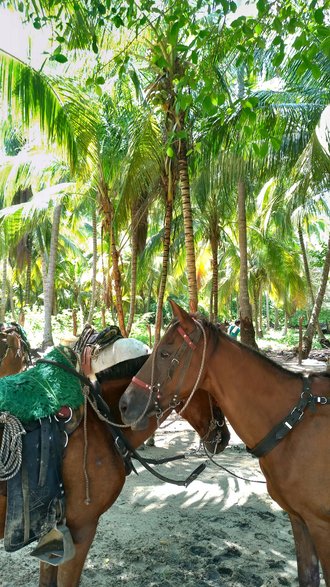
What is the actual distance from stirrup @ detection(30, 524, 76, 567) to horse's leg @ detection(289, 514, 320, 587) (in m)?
1.36

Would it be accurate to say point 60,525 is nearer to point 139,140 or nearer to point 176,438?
point 176,438

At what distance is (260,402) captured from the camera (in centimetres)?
272

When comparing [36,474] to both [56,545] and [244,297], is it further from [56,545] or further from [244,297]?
[244,297]

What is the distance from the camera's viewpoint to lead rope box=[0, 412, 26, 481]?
7.91 feet

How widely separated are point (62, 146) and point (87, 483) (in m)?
6.31

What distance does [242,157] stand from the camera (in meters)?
8.83

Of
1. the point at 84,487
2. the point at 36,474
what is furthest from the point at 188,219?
the point at 36,474

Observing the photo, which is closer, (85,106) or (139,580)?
(139,580)

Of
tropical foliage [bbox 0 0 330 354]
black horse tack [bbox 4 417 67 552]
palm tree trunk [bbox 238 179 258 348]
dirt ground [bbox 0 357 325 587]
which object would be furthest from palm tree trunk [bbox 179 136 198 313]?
black horse tack [bbox 4 417 67 552]

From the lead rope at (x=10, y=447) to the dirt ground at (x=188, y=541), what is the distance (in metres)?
1.15

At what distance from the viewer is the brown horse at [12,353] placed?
6.04 meters

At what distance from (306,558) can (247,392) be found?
118 centimetres

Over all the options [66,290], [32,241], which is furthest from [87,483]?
[66,290]

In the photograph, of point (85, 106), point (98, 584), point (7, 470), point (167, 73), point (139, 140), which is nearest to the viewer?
point (7, 470)
